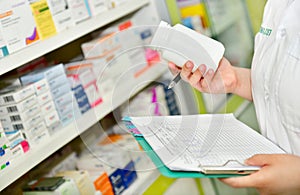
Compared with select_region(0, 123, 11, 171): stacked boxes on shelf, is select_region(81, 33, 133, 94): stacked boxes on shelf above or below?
above

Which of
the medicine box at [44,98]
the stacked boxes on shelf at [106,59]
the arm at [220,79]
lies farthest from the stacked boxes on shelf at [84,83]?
the arm at [220,79]

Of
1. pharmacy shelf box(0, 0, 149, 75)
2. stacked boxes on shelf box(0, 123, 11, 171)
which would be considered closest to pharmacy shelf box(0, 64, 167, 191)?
stacked boxes on shelf box(0, 123, 11, 171)

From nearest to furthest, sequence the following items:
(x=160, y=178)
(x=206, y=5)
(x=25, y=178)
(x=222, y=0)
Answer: (x=25, y=178)
(x=160, y=178)
(x=206, y=5)
(x=222, y=0)

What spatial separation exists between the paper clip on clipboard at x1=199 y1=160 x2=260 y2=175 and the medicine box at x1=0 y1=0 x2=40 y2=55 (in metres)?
0.80

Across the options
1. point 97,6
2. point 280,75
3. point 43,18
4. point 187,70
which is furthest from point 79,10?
point 280,75

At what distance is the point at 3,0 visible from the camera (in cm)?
139

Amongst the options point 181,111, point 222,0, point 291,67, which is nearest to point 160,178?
point 181,111

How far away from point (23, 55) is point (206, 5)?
141 cm

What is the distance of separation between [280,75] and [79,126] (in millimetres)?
799

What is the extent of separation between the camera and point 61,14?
1632 mm

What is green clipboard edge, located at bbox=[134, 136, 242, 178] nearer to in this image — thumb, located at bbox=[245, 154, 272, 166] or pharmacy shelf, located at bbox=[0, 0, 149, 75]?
thumb, located at bbox=[245, 154, 272, 166]

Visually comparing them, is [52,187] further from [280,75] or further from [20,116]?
[280,75]

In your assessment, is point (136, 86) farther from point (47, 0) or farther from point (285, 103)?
point (285, 103)

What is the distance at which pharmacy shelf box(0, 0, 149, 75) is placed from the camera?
1386mm
